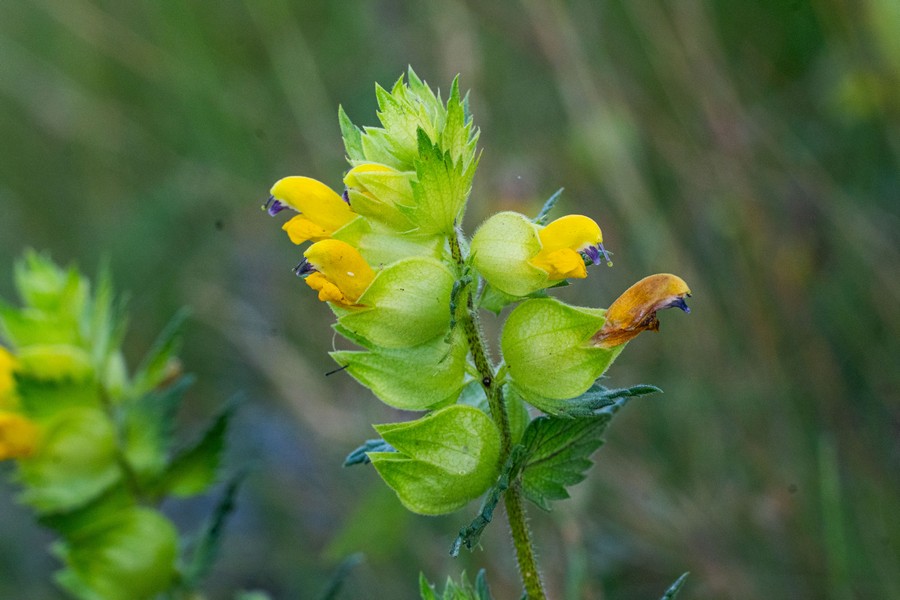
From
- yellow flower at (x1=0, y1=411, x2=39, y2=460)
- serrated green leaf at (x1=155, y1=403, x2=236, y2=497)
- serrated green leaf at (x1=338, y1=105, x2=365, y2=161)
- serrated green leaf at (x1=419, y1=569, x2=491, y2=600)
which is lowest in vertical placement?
serrated green leaf at (x1=419, y1=569, x2=491, y2=600)

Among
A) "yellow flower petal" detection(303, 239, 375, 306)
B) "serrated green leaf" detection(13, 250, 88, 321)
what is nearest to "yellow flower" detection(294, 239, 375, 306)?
"yellow flower petal" detection(303, 239, 375, 306)

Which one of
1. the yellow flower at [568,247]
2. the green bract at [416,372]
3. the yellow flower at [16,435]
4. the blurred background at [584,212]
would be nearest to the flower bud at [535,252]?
the yellow flower at [568,247]

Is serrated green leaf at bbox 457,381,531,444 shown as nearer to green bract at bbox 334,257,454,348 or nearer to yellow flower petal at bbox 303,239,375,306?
green bract at bbox 334,257,454,348

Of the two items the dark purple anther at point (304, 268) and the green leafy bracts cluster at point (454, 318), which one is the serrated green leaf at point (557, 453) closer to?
the green leafy bracts cluster at point (454, 318)

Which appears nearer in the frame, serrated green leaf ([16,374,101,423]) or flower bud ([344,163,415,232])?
flower bud ([344,163,415,232])

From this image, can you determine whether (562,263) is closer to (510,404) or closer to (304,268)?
(510,404)

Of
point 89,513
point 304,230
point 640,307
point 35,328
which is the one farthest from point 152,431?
point 640,307

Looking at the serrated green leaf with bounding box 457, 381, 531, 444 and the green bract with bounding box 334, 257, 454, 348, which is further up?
the green bract with bounding box 334, 257, 454, 348
